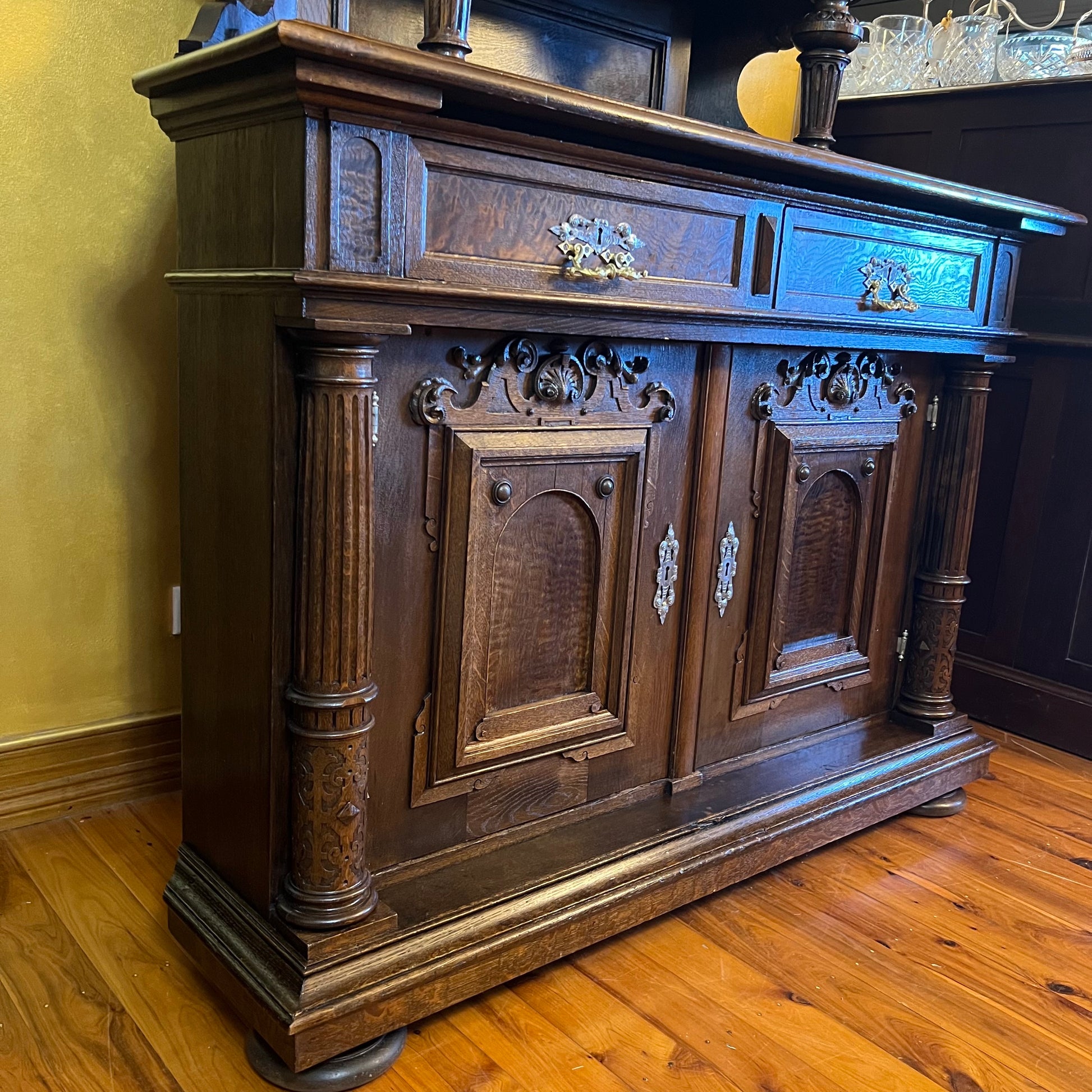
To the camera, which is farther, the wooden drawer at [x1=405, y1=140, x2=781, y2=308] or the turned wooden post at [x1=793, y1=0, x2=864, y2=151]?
the turned wooden post at [x1=793, y1=0, x2=864, y2=151]

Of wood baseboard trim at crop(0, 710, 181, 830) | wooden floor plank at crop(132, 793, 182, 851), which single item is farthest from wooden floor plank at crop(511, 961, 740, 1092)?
wood baseboard trim at crop(0, 710, 181, 830)

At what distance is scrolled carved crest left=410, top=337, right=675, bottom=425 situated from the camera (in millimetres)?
1318

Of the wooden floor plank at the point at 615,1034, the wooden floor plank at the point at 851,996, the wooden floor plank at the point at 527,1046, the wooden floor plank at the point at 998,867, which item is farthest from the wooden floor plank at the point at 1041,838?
the wooden floor plank at the point at 527,1046

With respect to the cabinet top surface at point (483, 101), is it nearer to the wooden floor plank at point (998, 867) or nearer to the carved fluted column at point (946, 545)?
the carved fluted column at point (946, 545)

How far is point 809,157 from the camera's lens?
59.7 inches

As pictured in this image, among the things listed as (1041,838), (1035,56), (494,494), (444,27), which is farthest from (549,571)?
(1035,56)

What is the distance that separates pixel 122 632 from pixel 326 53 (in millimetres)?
1184

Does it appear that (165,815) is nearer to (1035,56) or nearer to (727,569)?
(727,569)

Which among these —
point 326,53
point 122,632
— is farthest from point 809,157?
point 122,632

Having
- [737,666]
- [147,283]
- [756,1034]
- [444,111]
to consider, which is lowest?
[756,1034]

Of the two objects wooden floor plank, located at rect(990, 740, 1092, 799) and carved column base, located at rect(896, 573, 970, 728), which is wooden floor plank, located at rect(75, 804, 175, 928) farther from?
wooden floor plank, located at rect(990, 740, 1092, 799)

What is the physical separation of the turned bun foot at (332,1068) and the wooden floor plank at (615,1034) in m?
0.22

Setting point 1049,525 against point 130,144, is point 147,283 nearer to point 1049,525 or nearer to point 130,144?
point 130,144

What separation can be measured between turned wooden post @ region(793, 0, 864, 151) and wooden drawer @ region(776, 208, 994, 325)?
0.22 m
